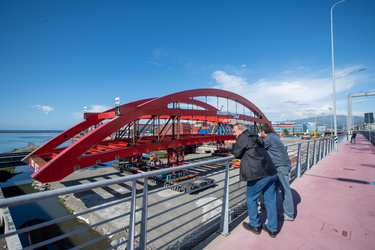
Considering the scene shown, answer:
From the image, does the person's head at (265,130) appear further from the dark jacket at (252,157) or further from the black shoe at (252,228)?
the black shoe at (252,228)

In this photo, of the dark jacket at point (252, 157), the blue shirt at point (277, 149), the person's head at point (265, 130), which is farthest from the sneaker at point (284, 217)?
the person's head at point (265, 130)

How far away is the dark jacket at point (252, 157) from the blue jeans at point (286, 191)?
87 cm

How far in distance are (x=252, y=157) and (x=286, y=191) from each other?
4.57 ft

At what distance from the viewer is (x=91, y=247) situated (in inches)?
263

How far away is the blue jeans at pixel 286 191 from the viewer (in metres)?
3.39

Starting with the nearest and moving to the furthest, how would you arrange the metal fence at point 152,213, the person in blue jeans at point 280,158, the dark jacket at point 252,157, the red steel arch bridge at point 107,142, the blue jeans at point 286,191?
1. the metal fence at point 152,213
2. the dark jacket at point 252,157
3. the blue jeans at point 286,191
4. the person in blue jeans at point 280,158
5. the red steel arch bridge at point 107,142

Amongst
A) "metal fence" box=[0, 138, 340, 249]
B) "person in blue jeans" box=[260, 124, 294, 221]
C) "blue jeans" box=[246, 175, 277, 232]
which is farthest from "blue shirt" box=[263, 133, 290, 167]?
"metal fence" box=[0, 138, 340, 249]

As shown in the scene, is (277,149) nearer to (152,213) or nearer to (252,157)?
(252,157)

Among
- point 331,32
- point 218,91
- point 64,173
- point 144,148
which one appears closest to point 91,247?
point 64,173

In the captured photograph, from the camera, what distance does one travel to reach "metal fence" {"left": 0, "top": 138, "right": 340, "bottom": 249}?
162 cm

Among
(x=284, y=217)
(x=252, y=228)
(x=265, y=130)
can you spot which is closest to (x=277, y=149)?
(x=265, y=130)

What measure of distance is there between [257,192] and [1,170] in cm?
2148

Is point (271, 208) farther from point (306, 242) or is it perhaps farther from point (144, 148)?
point (144, 148)

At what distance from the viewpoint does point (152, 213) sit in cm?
784
